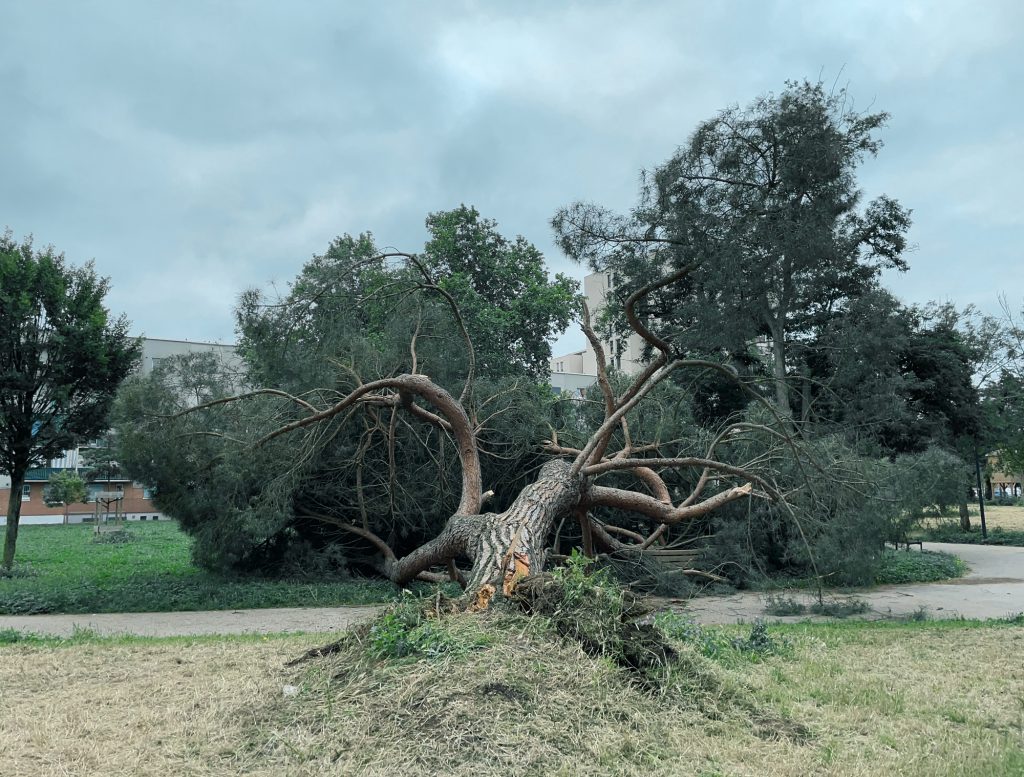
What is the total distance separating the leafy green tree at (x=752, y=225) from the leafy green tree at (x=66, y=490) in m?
23.2

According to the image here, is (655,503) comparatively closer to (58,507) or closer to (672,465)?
(672,465)

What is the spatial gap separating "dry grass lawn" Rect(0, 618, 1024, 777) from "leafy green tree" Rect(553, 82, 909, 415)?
32.1ft

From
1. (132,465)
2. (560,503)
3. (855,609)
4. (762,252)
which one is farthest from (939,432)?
(132,465)

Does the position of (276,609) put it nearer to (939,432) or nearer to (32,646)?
(32,646)

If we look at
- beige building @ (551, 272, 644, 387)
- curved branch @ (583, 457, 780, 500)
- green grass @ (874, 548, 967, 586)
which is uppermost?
beige building @ (551, 272, 644, 387)

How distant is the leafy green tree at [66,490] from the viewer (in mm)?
30211

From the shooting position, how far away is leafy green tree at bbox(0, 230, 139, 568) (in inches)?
471

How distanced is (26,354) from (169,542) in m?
11.9

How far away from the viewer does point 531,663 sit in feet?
14.1

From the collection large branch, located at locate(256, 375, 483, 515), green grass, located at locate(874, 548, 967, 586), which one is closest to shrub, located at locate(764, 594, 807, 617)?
green grass, located at locate(874, 548, 967, 586)

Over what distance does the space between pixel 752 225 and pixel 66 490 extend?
90.5 feet

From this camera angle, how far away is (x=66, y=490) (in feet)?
99.7

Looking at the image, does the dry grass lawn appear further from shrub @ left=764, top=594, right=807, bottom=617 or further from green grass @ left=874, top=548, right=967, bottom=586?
green grass @ left=874, top=548, right=967, bottom=586

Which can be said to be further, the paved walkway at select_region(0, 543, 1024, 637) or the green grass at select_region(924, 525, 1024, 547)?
the green grass at select_region(924, 525, 1024, 547)
